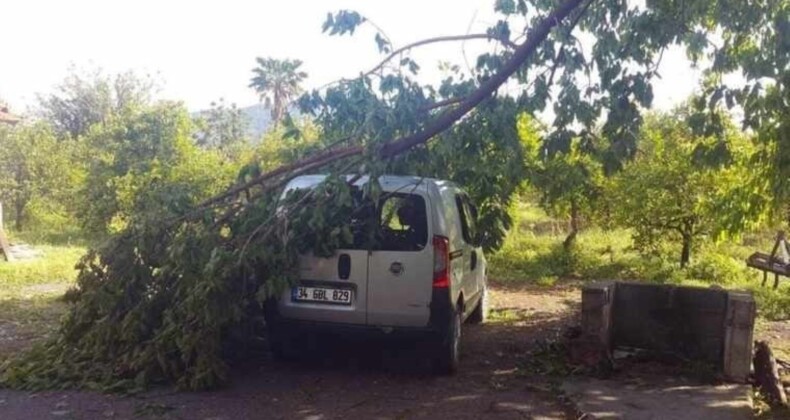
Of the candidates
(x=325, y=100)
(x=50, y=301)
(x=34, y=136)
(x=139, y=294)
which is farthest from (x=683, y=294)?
(x=34, y=136)

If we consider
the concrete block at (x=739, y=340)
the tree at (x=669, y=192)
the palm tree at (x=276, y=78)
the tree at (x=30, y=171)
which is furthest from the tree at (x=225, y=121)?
the concrete block at (x=739, y=340)

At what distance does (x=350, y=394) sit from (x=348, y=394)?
0.02m

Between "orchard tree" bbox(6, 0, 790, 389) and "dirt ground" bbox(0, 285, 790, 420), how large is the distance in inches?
14.2

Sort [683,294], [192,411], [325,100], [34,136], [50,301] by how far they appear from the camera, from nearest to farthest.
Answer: [192,411] < [325,100] < [683,294] < [50,301] < [34,136]

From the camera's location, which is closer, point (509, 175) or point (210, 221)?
point (210, 221)

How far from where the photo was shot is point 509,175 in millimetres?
7355

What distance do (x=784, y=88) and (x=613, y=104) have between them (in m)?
1.76

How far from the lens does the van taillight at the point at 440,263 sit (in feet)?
19.3

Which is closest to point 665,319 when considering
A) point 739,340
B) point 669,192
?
point 739,340

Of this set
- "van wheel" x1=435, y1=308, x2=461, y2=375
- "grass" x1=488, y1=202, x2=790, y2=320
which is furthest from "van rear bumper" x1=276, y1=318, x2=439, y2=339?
"grass" x1=488, y1=202, x2=790, y2=320

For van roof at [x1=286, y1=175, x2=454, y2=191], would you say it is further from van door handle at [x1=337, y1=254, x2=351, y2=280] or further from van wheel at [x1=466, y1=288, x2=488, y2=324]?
van wheel at [x1=466, y1=288, x2=488, y2=324]

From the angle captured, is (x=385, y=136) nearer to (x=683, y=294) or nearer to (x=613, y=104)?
(x=613, y=104)

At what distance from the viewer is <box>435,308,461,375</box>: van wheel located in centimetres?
612

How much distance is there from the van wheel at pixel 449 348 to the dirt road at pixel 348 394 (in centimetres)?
10
